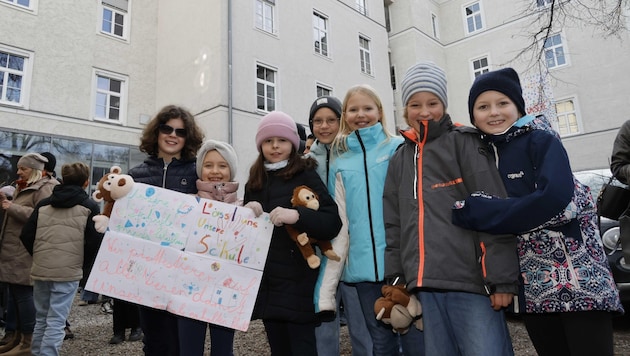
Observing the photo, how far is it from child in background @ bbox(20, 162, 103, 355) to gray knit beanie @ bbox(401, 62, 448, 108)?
3.39 meters

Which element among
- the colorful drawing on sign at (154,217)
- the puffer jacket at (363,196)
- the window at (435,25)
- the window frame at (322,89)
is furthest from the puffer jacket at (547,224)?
the window at (435,25)

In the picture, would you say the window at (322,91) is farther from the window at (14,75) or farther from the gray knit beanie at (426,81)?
the gray knit beanie at (426,81)

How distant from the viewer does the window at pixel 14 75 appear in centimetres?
1124

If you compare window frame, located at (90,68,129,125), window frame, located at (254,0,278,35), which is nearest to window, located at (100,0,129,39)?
window frame, located at (90,68,129,125)

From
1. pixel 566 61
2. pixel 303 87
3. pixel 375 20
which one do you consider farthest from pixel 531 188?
pixel 566 61

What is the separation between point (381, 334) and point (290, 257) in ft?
2.30

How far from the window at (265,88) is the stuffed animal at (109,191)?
11.2 metres

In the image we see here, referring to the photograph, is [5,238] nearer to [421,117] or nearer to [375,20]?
[421,117]

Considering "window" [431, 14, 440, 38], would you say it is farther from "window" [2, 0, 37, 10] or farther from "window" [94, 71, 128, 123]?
"window" [2, 0, 37, 10]

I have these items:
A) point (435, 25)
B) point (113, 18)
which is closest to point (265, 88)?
point (113, 18)

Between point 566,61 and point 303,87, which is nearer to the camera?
point 303,87

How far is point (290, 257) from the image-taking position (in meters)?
2.31

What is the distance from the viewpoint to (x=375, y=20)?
62.6 ft

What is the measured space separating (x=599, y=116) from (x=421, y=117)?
1991cm
